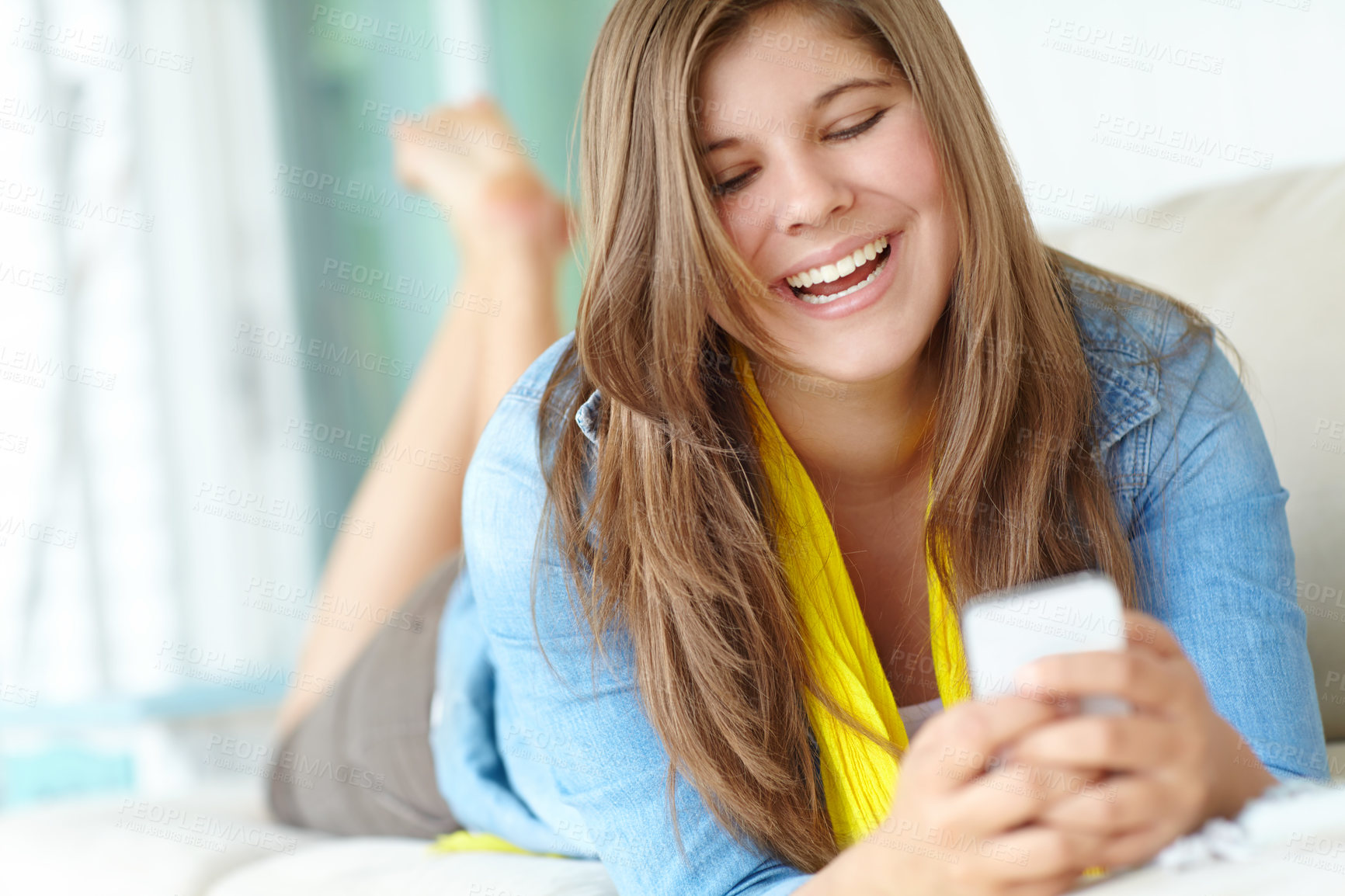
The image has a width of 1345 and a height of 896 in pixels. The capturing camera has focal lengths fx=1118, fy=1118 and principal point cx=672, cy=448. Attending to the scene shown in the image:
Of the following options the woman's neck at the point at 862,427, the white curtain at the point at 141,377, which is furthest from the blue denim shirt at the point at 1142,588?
the white curtain at the point at 141,377

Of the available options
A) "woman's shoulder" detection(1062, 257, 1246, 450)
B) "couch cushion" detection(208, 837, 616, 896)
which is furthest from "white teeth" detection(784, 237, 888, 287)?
"couch cushion" detection(208, 837, 616, 896)

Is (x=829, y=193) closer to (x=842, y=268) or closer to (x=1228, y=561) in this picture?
(x=842, y=268)

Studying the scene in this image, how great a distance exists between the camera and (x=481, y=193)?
1.70 metres

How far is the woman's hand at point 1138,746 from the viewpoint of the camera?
489 millimetres

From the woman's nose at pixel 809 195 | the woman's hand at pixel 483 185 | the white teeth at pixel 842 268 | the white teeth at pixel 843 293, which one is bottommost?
the white teeth at pixel 843 293

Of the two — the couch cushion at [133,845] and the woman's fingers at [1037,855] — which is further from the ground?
the woman's fingers at [1037,855]

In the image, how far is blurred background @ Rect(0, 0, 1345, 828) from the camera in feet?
6.63

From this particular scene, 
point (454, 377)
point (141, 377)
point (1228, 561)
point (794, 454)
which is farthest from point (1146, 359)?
point (141, 377)

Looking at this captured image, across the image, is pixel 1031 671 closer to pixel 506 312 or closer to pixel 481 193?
pixel 506 312

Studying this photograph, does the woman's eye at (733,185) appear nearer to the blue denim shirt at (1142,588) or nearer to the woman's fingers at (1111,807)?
the blue denim shirt at (1142,588)

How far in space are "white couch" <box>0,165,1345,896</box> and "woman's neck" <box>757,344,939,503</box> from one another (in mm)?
311

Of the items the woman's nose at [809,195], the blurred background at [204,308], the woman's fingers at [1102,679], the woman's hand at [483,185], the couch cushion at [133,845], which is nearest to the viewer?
the woman's fingers at [1102,679]

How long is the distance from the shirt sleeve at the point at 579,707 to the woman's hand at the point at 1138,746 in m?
0.27

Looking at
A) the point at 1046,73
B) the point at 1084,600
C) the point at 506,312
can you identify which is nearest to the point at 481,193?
the point at 506,312
